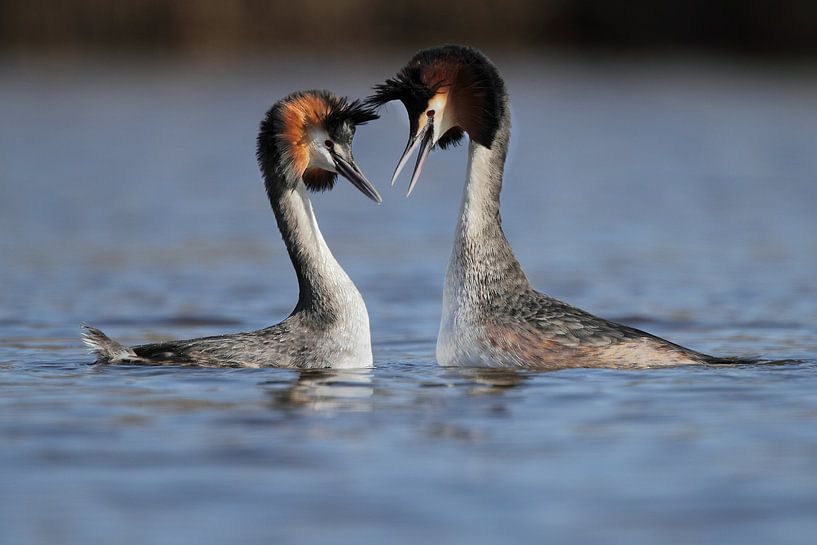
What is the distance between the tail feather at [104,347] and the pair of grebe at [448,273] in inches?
0.4

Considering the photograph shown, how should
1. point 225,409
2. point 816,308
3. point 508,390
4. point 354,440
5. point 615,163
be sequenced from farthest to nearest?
point 615,163 → point 816,308 → point 508,390 → point 225,409 → point 354,440

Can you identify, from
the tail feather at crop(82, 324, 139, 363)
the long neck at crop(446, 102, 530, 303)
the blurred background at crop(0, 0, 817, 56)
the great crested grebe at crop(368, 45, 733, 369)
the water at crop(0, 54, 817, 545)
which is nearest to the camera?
the water at crop(0, 54, 817, 545)

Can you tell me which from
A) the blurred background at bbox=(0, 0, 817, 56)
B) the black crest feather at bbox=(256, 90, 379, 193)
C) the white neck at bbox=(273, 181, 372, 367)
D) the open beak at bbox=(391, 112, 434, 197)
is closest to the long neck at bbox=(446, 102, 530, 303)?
the open beak at bbox=(391, 112, 434, 197)

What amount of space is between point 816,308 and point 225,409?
6.38 meters

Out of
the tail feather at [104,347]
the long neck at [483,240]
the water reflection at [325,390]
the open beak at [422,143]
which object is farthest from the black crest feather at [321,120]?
the tail feather at [104,347]

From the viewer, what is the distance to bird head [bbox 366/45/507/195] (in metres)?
10.3

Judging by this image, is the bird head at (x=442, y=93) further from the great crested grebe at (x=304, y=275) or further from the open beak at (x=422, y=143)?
the great crested grebe at (x=304, y=275)

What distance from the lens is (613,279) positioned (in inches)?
603

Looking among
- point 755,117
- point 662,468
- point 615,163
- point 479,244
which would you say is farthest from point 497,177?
point 755,117

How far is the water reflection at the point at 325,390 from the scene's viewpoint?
881 cm

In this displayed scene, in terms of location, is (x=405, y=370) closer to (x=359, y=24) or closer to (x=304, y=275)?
(x=304, y=275)

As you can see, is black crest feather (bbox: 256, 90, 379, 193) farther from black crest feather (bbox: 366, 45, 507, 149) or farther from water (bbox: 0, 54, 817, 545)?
water (bbox: 0, 54, 817, 545)

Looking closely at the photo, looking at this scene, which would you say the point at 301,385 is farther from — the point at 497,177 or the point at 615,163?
the point at 615,163

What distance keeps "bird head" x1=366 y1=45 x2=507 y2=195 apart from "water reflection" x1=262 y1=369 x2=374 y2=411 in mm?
1272
